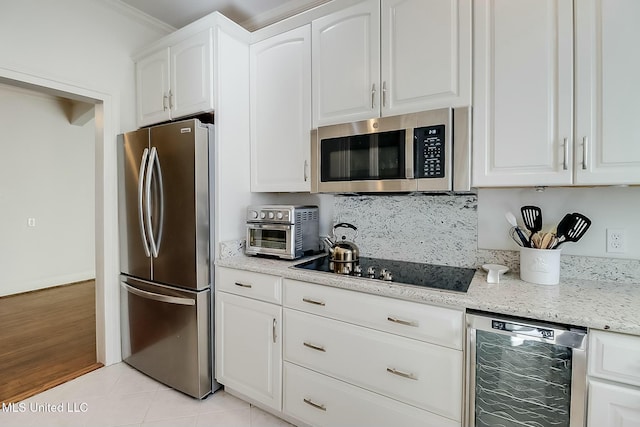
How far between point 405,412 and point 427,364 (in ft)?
0.85

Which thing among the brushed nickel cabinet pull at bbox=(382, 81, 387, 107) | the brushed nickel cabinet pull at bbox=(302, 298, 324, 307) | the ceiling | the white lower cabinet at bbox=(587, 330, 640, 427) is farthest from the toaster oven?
the ceiling

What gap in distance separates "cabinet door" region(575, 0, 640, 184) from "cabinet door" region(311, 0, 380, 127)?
2.90ft

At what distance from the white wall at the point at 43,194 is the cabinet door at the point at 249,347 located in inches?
153

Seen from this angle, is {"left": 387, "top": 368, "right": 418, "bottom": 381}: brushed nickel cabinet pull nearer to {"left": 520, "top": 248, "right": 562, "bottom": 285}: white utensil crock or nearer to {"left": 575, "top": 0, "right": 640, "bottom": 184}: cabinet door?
{"left": 520, "top": 248, "right": 562, "bottom": 285}: white utensil crock

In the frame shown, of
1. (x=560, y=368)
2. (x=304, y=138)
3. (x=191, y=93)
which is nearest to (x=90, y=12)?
(x=191, y=93)

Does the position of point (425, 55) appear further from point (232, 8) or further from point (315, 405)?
point (315, 405)

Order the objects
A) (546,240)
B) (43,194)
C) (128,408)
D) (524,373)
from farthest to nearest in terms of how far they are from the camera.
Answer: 1. (43,194)
2. (128,408)
3. (546,240)
4. (524,373)

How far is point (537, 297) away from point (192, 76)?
233 cm

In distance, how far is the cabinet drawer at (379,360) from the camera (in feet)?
4.26

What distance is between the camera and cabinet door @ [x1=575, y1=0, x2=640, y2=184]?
3.96 feet

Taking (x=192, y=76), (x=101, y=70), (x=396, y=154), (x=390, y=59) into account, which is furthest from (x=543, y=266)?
(x=101, y=70)

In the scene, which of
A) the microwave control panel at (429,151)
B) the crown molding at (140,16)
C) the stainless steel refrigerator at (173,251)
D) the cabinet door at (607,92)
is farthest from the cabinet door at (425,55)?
the crown molding at (140,16)

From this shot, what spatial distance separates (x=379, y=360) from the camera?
1453mm

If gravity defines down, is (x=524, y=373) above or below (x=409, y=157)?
below
